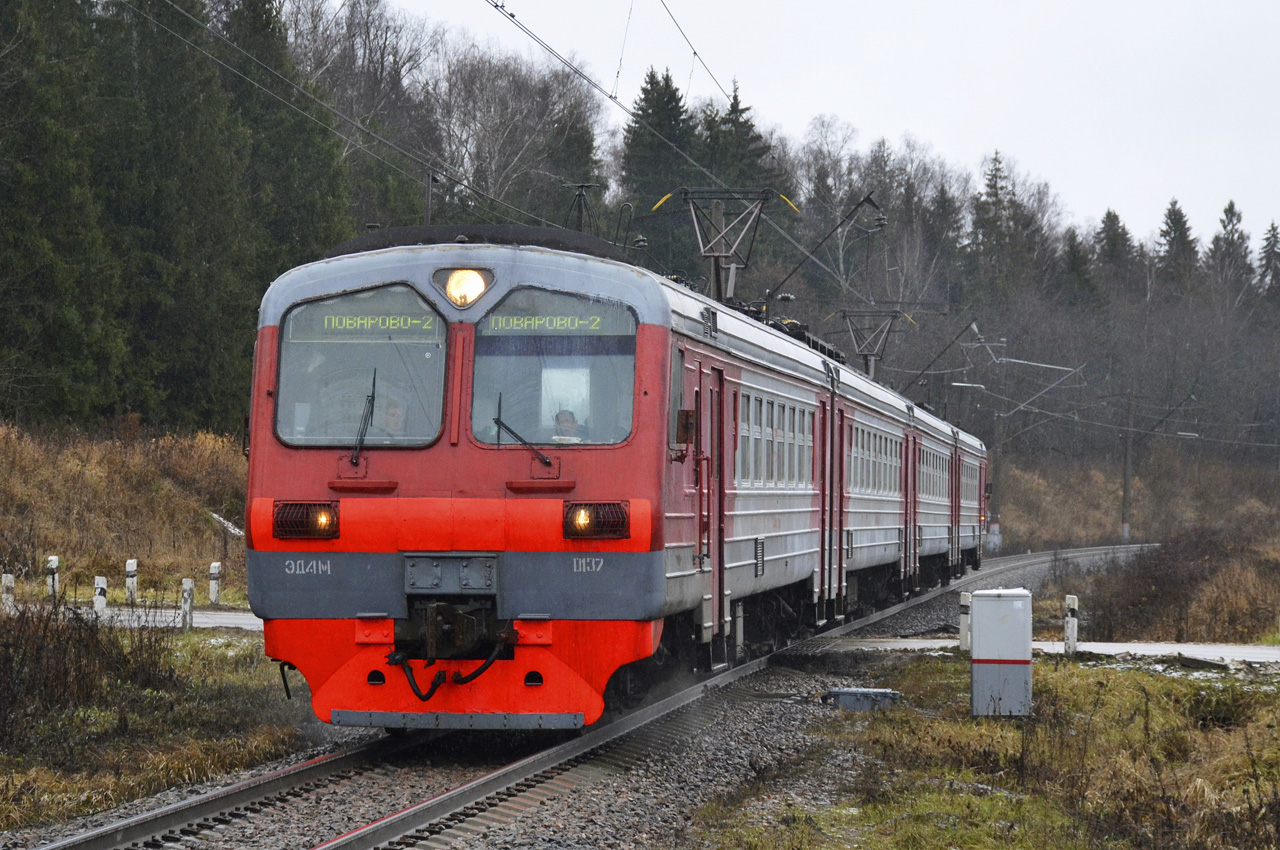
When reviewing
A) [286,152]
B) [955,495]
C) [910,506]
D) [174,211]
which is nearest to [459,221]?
[286,152]

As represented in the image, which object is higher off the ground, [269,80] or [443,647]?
[269,80]

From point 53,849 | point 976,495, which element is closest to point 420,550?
point 53,849

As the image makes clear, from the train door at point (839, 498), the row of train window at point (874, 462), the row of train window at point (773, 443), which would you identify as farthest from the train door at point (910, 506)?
the row of train window at point (773, 443)

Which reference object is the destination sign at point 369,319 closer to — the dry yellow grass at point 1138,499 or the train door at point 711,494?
the train door at point 711,494

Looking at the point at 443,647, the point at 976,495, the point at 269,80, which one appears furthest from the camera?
the point at 269,80

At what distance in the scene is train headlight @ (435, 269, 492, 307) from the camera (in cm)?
938

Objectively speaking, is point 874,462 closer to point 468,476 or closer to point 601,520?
point 601,520

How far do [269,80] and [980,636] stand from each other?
32.1 metres

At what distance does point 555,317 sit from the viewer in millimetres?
9344

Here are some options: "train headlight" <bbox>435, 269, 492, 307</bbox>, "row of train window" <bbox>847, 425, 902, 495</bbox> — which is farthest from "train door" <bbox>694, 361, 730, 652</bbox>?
"row of train window" <bbox>847, 425, 902, 495</bbox>

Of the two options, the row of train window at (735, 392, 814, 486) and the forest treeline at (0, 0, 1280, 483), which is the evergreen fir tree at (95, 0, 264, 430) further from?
the row of train window at (735, 392, 814, 486)

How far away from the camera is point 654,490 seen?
9.15 m

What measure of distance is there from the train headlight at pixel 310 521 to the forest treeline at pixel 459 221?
579 cm

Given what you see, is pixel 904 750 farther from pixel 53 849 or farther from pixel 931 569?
pixel 931 569
